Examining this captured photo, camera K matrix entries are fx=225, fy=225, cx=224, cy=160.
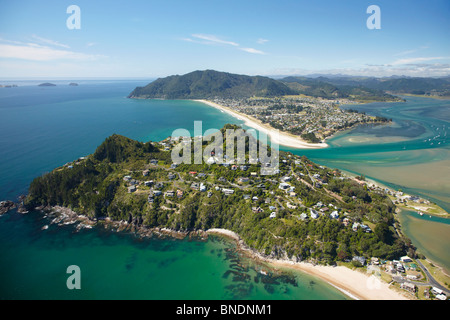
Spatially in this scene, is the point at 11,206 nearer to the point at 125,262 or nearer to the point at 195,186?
the point at 125,262

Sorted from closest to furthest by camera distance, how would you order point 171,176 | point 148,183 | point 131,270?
point 131,270 < point 148,183 < point 171,176

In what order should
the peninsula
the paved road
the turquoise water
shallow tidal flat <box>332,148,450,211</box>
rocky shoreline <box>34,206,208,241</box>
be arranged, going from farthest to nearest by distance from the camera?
the peninsula < shallow tidal flat <box>332,148,450,211</box> < rocky shoreline <box>34,206,208,241</box> < the turquoise water < the paved road

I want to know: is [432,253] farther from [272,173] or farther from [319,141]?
[319,141]

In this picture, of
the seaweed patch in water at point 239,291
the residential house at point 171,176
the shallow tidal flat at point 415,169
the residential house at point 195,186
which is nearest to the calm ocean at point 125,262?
the seaweed patch in water at point 239,291

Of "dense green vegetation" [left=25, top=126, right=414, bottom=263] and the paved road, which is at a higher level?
"dense green vegetation" [left=25, top=126, right=414, bottom=263]

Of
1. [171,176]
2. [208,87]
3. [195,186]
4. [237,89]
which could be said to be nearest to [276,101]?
[237,89]

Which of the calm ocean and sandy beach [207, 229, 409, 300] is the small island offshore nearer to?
sandy beach [207, 229, 409, 300]

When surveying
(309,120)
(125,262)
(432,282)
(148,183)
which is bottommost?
(125,262)

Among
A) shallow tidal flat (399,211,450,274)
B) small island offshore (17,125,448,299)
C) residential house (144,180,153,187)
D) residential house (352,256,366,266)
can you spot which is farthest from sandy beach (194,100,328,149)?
residential house (352,256,366,266)
